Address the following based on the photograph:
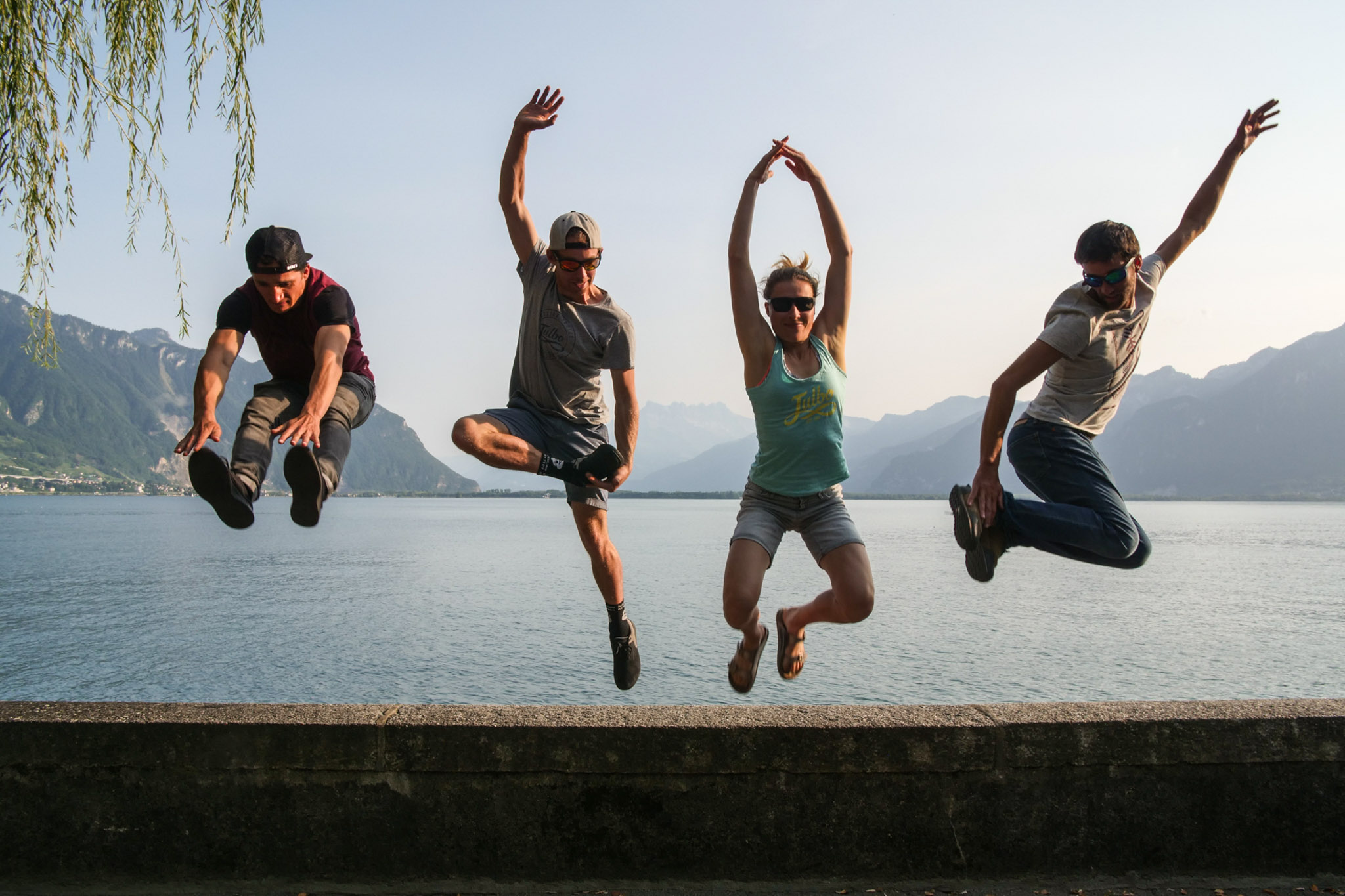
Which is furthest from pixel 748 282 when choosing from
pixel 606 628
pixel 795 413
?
pixel 606 628

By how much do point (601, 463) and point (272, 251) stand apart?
209cm

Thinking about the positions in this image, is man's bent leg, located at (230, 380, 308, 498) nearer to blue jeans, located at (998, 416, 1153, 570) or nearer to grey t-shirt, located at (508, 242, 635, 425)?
grey t-shirt, located at (508, 242, 635, 425)

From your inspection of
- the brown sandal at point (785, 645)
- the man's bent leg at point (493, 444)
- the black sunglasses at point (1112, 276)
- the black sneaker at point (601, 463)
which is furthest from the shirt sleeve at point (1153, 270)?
the man's bent leg at point (493, 444)

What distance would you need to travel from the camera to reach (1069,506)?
18.6 feet

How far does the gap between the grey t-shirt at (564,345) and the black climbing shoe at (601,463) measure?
35 cm

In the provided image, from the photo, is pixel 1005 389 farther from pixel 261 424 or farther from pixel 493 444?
pixel 261 424

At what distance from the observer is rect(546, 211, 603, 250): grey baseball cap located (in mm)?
5734

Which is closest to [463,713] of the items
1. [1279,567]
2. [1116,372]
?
[1116,372]

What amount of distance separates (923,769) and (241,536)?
378 feet

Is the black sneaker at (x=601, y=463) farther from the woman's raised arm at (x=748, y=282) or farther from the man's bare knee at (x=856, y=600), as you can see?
the man's bare knee at (x=856, y=600)

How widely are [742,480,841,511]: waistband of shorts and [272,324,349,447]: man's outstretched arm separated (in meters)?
2.43

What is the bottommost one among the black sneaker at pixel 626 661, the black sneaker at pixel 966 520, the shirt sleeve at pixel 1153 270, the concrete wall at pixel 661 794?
the concrete wall at pixel 661 794

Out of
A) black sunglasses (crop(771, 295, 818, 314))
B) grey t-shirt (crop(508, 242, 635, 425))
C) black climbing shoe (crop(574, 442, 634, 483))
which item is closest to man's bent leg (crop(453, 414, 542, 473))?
black climbing shoe (crop(574, 442, 634, 483))

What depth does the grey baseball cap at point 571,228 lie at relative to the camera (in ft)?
18.8
